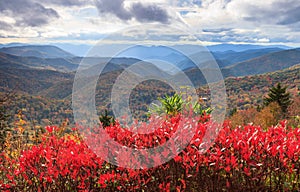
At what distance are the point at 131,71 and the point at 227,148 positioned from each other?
2.55m

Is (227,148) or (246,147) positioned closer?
(246,147)

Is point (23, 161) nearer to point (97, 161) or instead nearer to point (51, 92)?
point (97, 161)

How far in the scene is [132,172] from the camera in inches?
112

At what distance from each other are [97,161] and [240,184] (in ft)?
4.88

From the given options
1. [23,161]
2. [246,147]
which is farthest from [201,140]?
[23,161]

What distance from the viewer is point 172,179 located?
304cm

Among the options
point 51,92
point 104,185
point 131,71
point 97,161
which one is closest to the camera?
point 104,185

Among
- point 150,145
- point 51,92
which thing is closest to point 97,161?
point 150,145

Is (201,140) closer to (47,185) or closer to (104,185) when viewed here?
(104,185)

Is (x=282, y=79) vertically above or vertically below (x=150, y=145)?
below

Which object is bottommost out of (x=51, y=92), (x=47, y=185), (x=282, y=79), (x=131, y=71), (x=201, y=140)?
(x=51, y=92)

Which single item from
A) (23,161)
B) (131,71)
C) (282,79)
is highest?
(131,71)

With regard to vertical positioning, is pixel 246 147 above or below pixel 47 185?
above

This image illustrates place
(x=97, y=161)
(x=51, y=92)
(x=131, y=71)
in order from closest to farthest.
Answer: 1. (x=97, y=161)
2. (x=131, y=71)
3. (x=51, y=92)
